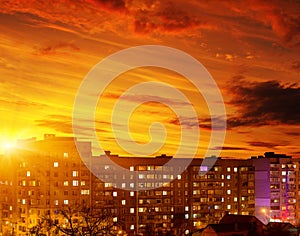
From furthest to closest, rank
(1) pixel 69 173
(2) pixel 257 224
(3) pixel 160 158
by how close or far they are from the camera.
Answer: (3) pixel 160 158
(1) pixel 69 173
(2) pixel 257 224

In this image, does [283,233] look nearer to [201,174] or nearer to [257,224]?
[257,224]

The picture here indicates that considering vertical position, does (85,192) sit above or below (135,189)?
below

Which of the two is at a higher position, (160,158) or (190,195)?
(160,158)

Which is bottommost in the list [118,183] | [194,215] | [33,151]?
[194,215]

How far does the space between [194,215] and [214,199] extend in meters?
4.30

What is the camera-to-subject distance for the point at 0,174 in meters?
71.2

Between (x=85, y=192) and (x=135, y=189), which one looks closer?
(x=85, y=192)

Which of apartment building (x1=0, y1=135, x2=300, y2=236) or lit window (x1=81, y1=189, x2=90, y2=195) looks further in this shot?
lit window (x1=81, y1=189, x2=90, y2=195)

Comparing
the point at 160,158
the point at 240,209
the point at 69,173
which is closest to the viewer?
the point at 69,173

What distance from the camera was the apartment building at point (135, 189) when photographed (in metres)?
63.6

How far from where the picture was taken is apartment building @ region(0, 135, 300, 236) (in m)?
63.6

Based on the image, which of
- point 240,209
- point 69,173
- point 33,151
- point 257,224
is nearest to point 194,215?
point 240,209

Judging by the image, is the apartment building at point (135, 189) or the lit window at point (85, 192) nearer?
the apartment building at point (135, 189)

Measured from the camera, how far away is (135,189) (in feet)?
221
